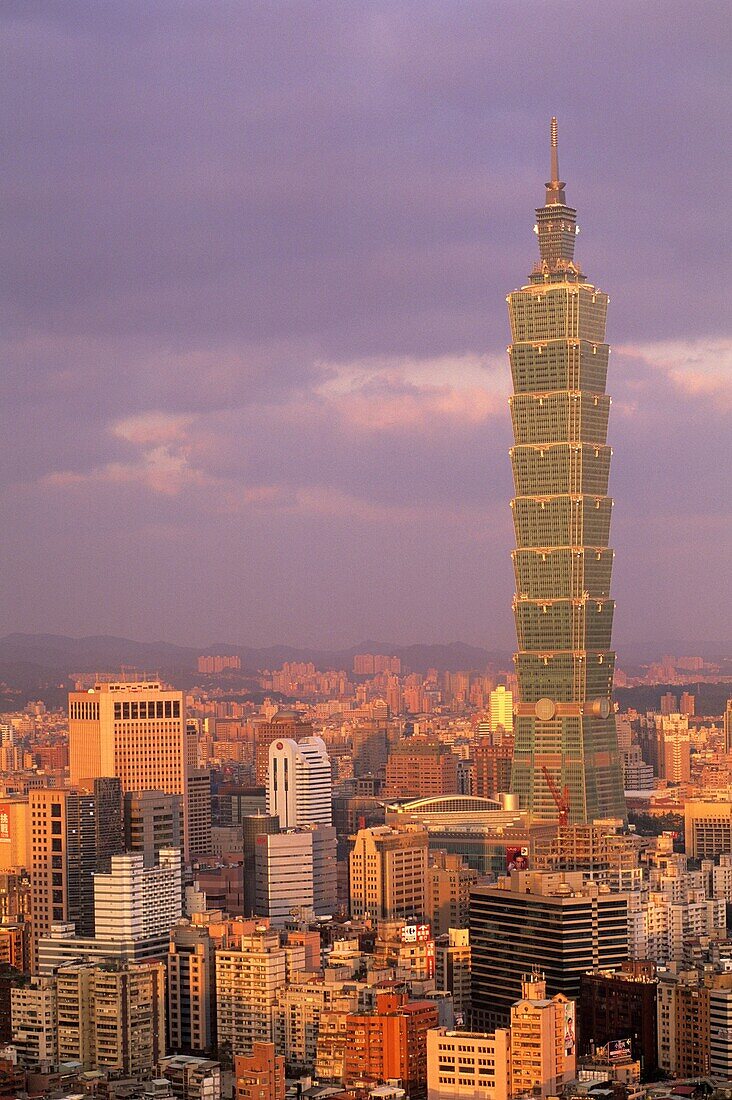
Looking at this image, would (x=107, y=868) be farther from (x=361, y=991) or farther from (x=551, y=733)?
(x=551, y=733)

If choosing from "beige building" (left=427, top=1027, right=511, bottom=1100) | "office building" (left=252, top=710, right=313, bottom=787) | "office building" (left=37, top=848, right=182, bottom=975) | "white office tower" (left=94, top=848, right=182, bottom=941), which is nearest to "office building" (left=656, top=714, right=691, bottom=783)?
"office building" (left=252, top=710, right=313, bottom=787)

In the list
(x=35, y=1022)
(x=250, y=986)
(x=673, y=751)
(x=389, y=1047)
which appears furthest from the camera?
(x=673, y=751)

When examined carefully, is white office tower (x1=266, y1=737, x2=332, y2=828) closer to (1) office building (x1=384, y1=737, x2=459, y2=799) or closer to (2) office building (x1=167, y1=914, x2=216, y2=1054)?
(1) office building (x1=384, y1=737, x2=459, y2=799)

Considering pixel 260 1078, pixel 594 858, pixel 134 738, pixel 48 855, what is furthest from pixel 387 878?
pixel 260 1078

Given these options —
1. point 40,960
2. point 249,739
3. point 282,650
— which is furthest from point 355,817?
point 40,960

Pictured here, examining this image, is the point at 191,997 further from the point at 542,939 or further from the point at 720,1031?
the point at 720,1031

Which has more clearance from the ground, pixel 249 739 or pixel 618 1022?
pixel 249 739
